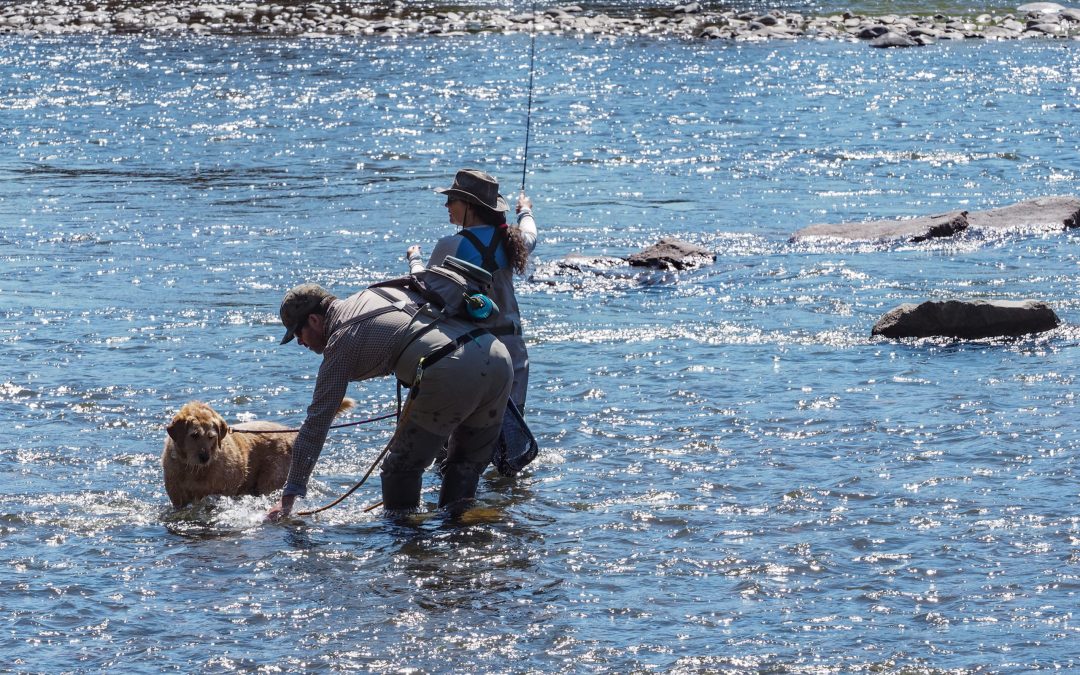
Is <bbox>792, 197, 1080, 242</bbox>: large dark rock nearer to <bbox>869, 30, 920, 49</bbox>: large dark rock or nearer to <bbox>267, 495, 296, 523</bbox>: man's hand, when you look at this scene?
<bbox>267, 495, 296, 523</bbox>: man's hand

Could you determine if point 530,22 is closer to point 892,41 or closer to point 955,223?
point 892,41

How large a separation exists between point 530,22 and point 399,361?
37301 millimetres

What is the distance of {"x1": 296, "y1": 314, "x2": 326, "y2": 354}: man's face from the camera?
7.32 m

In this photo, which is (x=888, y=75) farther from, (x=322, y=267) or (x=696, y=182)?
(x=322, y=267)

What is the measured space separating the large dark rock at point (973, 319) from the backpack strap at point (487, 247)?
17.0ft

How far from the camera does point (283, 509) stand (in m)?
7.41

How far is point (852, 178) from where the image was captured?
20703 millimetres

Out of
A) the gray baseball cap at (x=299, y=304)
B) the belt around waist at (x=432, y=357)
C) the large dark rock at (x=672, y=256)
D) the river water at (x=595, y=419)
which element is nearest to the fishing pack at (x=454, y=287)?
the belt around waist at (x=432, y=357)

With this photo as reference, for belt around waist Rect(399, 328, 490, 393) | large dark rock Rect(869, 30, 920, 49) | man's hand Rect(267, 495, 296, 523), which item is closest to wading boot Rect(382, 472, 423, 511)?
man's hand Rect(267, 495, 296, 523)

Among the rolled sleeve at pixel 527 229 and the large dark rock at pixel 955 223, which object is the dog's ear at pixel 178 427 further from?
the large dark rock at pixel 955 223

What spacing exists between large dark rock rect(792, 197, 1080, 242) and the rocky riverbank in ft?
76.3

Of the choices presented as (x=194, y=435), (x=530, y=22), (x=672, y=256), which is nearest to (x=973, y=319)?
(x=672, y=256)

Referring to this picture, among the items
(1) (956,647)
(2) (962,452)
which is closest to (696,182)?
(2) (962,452)

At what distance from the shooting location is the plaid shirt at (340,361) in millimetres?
7172
